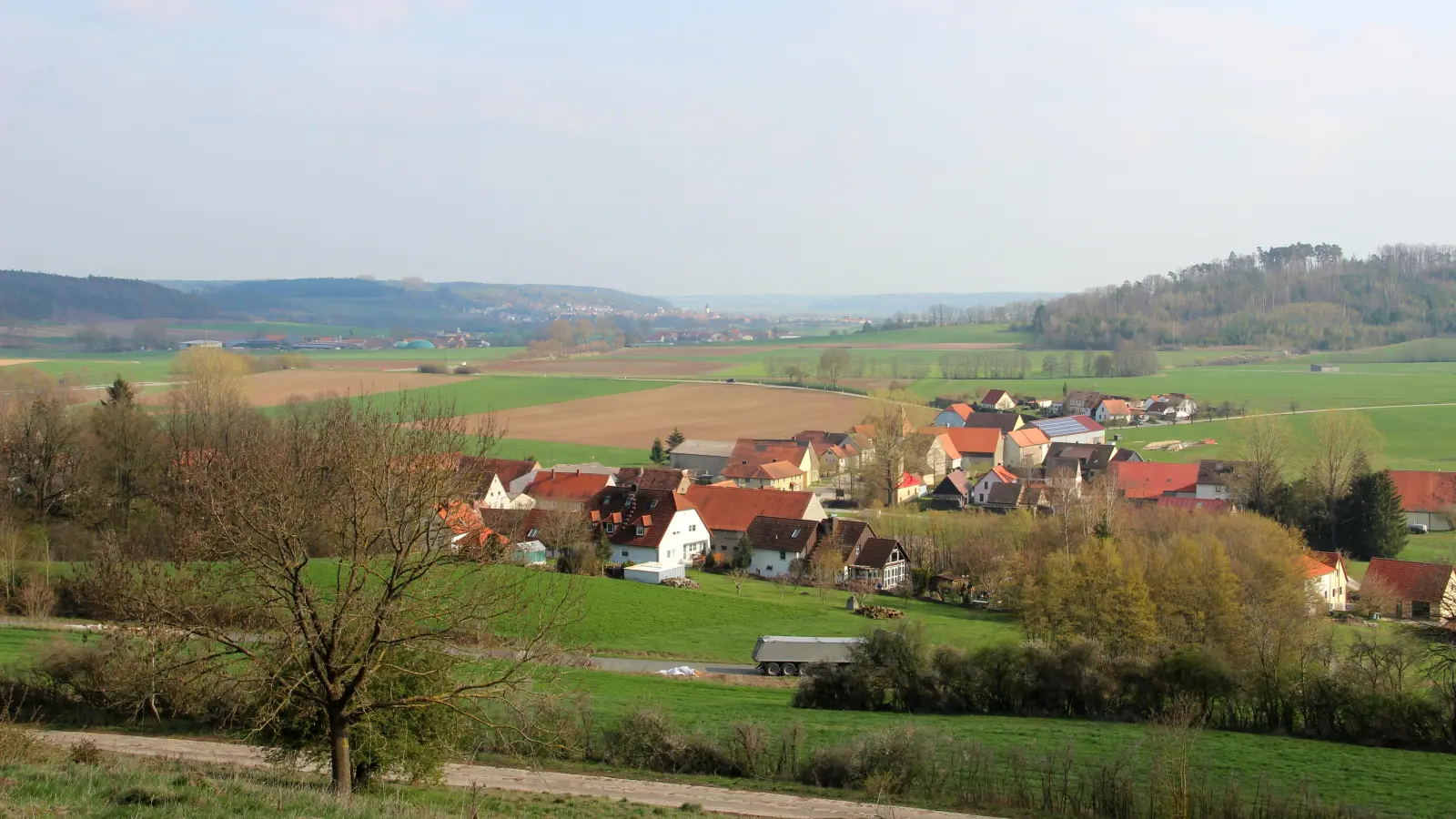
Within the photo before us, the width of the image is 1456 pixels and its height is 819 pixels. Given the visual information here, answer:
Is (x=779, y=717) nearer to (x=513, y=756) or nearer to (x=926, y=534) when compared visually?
(x=513, y=756)

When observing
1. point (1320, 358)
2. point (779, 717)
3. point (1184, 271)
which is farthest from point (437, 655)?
point (1184, 271)

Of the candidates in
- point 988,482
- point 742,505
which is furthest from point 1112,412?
point 742,505

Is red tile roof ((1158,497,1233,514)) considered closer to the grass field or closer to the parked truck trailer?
the parked truck trailer

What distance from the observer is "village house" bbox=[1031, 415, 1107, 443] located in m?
78.9

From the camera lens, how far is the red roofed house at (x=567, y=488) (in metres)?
49.1

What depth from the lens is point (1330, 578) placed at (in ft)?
128

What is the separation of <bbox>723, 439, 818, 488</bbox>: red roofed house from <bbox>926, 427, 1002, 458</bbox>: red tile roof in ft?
28.8

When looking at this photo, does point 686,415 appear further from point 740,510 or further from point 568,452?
point 740,510

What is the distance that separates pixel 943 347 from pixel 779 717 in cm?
13047

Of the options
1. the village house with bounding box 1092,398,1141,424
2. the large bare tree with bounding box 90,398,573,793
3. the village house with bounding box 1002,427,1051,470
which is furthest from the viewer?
the village house with bounding box 1092,398,1141,424

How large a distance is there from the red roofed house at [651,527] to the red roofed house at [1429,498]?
111 feet

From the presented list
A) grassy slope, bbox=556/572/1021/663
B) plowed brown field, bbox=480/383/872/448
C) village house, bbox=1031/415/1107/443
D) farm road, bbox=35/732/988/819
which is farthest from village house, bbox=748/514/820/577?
village house, bbox=1031/415/1107/443

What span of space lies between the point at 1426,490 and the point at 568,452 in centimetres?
4756

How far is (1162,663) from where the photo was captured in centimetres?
2320
